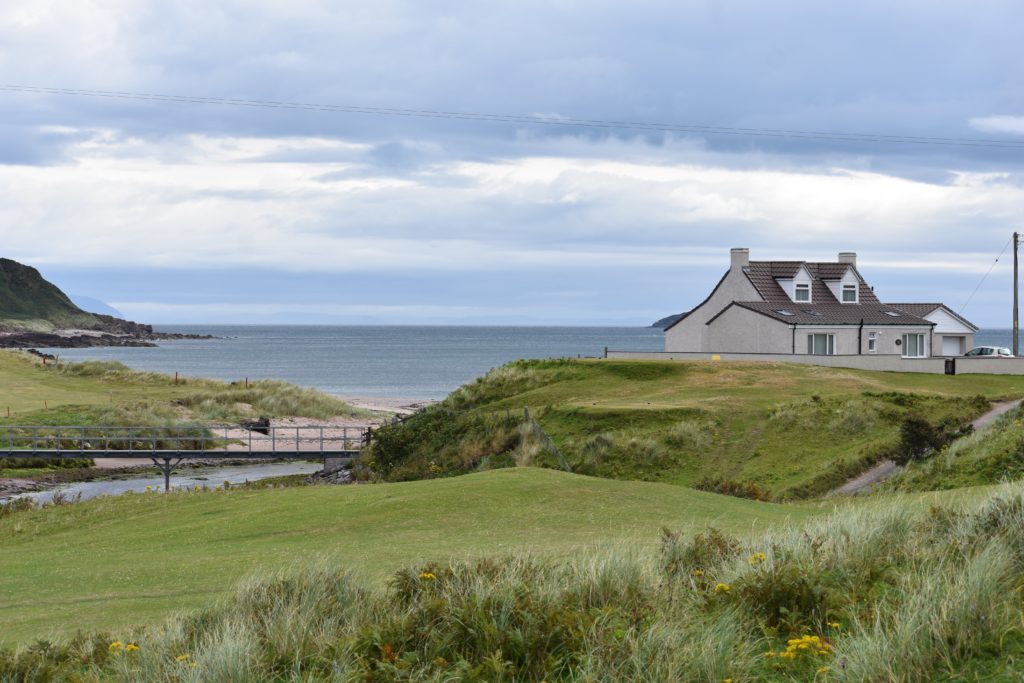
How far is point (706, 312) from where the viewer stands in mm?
65500

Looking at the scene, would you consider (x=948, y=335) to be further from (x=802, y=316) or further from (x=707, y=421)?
(x=707, y=421)

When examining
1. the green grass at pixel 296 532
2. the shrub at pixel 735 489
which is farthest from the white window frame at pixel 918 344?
the green grass at pixel 296 532

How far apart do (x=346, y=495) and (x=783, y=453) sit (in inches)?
682

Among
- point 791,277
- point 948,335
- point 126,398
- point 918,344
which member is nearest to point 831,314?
point 791,277

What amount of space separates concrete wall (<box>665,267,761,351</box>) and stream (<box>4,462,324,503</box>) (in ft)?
81.6

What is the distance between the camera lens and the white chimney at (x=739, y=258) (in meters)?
63.6

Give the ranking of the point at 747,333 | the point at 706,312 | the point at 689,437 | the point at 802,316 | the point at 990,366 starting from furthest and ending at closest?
the point at 706,312 → the point at 747,333 → the point at 802,316 → the point at 990,366 → the point at 689,437

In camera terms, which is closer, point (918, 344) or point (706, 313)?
point (918, 344)

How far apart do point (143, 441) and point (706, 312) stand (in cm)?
3268

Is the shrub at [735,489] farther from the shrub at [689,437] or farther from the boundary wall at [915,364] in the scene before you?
the boundary wall at [915,364]

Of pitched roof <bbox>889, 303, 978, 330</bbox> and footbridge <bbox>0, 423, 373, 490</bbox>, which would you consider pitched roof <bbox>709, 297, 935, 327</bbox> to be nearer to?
pitched roof <bbox>889, 303, 978, 330</bbox>

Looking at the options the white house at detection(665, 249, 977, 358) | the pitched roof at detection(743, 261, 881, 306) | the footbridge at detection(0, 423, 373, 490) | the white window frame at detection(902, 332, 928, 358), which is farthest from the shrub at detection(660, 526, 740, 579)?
the white window frame at detection(902, 332, 928, 358)

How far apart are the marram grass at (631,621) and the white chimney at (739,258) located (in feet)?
176

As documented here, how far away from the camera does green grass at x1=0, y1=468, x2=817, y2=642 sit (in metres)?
13.0
